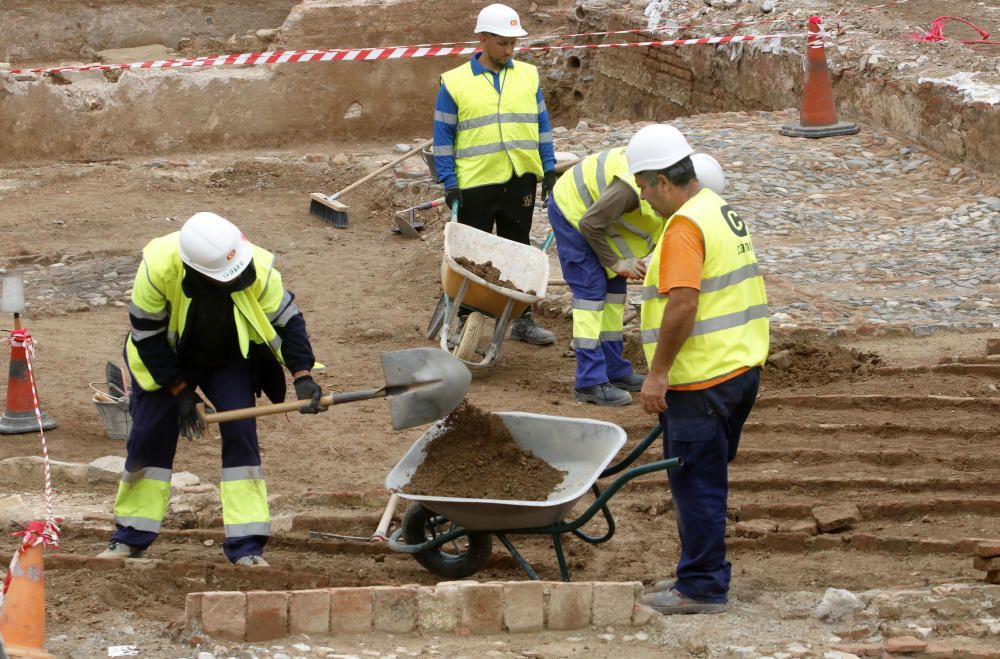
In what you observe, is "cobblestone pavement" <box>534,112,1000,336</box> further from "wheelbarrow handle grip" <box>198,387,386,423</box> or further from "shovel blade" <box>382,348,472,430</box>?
"wheelbarrow handle grip" <box>198,387,386,423</box>

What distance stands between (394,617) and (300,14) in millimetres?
11559

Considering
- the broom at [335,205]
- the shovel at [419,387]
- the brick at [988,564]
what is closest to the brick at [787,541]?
the brick at [988,564]

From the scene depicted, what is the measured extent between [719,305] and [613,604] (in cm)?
112

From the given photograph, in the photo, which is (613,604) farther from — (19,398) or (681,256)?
(19,398)

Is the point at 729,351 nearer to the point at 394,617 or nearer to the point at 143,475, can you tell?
the point at 394,617

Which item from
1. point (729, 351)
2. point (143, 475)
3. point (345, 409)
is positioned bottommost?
point (345, 409)

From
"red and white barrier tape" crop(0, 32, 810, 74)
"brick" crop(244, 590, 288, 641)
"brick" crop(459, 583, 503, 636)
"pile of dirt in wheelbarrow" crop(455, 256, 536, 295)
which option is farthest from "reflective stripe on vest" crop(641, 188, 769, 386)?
"red and white barrier tape" crop(0, 32, 810, 74)

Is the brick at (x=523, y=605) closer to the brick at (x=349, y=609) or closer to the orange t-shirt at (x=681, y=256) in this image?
the brick at (x=349, y=609)

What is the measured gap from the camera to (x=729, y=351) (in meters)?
4.63

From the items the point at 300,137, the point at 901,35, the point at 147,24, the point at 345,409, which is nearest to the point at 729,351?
the point at 345,409

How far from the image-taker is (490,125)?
8227 millimetres

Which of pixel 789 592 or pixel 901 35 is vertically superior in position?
pixel 901 35

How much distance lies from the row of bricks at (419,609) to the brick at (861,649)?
69 cm

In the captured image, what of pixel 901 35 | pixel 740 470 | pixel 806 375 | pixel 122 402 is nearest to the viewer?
pixel 740 470
